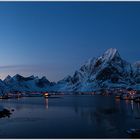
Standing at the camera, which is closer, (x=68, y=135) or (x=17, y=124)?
(x=68, y=135)

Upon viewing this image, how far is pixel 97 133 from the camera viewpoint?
29.6m

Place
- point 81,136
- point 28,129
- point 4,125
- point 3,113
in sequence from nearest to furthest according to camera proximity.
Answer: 1. point 81,136
2. point 28,129
3. point 4,125
4. point 3,113

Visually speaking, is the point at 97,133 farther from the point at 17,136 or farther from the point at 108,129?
the point at 17,136

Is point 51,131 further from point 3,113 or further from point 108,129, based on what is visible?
point 3,113

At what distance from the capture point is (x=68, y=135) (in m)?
28.7

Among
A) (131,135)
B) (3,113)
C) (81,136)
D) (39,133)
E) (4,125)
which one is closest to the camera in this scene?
(131,135)

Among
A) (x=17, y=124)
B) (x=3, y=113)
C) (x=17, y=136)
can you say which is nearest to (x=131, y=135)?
(x=17, y=136)

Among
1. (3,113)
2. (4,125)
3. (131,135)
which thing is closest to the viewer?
(131,135)

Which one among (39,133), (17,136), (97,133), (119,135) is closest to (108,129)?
(97,133)

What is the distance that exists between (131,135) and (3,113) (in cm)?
2370

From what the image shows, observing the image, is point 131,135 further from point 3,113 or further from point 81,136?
point 3,113

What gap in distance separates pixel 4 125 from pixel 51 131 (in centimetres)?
641

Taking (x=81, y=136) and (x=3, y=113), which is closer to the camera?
(x=81, y=136)

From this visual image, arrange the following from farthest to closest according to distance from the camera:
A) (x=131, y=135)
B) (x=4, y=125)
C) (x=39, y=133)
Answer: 1. (x=4, y=125)
2. (x=39, y=133)
3. (x=131, y=135)
